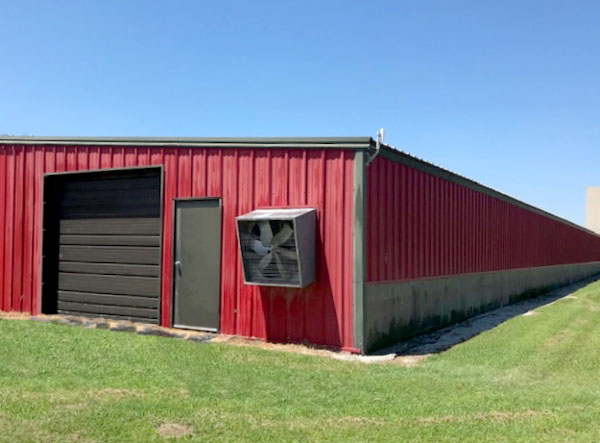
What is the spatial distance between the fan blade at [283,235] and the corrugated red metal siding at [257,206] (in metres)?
0.72

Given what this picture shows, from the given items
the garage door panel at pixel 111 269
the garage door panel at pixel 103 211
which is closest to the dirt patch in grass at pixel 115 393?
the garage door panel at pixel 111 269

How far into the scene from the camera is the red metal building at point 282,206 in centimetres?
873

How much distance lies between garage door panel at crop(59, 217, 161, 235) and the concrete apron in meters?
4.58

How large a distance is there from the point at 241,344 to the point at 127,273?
3.35 m

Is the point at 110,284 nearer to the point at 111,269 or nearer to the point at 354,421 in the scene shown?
the point at 111,269

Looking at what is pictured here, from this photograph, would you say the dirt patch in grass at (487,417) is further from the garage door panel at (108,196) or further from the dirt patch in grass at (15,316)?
the dirt patch in grass at (15,316)

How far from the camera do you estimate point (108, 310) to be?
1104cm

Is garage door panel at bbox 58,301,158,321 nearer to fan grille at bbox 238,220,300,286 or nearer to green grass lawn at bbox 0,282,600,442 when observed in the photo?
green grass lawn at bbox 0,282,600,442

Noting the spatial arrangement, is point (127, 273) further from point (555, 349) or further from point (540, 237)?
point (540, 237)

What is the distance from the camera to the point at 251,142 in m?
9.41

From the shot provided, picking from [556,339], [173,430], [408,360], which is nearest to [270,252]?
[408,360]

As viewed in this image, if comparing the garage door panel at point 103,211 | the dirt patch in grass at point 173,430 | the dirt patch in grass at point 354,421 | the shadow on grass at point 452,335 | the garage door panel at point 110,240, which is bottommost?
the shadow on grass at point 452,335

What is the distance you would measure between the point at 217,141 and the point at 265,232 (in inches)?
87.4

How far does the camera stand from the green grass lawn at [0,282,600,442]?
4.95 metres
